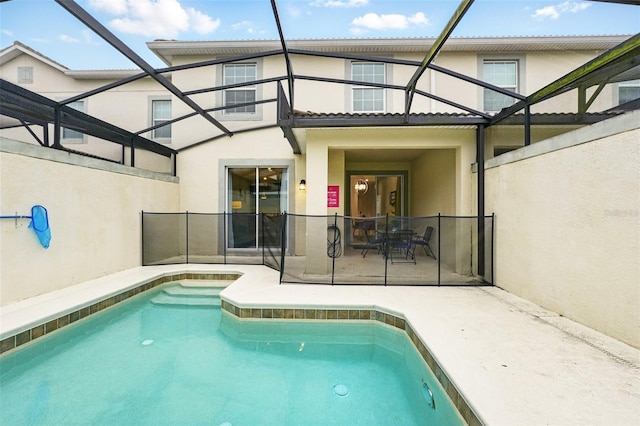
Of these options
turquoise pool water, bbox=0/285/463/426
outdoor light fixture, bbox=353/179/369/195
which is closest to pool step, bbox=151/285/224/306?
turquoise pool water, bbox=0/285/463/426

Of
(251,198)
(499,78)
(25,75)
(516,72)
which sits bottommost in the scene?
(251,198)

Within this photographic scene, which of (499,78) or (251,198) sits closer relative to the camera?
(499,78)

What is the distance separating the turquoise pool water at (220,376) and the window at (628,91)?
3563 millimetres

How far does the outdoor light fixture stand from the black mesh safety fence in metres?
1.54

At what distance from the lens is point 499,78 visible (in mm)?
7609

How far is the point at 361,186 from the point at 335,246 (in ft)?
13.1

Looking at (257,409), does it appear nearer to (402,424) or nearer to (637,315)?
(402,424)

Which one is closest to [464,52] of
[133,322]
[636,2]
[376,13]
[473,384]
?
[376,13]

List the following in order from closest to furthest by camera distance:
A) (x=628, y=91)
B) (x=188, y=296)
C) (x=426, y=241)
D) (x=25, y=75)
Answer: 1. (x=628, y=91)
2. (x=188, y=296)
3. (x=426, y=241)
4. (x=25, y=75)

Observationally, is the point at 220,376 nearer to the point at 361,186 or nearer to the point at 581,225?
the point at 581,225

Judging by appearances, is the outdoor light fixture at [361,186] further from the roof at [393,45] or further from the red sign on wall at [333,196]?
the roof at [393,45]

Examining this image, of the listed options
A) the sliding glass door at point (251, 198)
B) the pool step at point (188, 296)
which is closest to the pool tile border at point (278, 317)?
the pool step at point (188, 296)

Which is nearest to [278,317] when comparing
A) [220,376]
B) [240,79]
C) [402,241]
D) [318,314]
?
[318,314]

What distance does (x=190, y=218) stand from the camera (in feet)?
24.4
